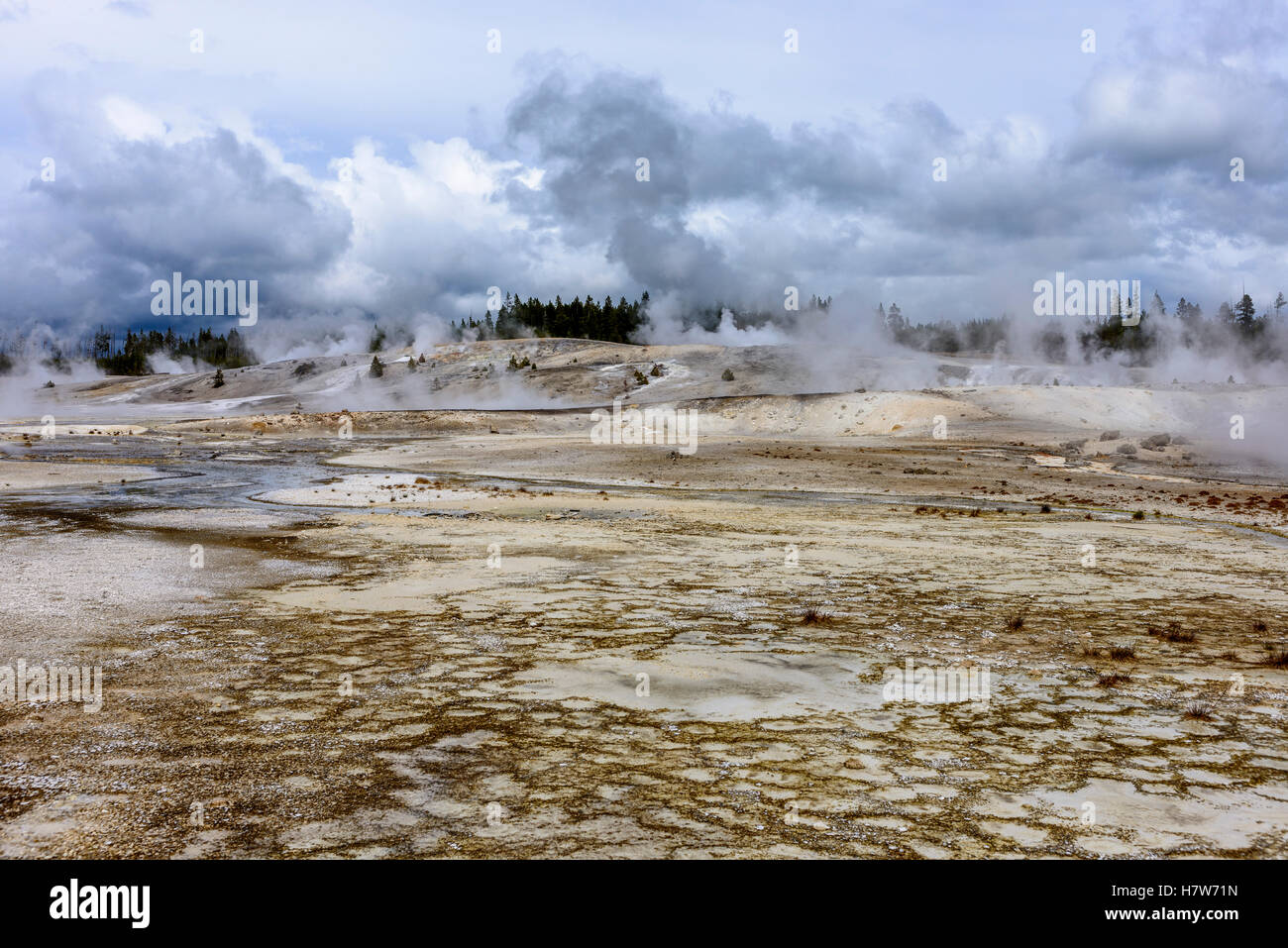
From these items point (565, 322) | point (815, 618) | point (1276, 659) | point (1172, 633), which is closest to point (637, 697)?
point (815, 618)

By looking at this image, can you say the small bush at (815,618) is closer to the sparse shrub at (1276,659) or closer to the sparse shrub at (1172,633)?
the sparse shrub at (1172,633)

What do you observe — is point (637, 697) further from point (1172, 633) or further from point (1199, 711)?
point (1172, 633)

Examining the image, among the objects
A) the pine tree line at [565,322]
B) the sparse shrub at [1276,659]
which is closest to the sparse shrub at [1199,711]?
the sparse shrub at [1276,659]

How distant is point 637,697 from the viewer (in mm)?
6645

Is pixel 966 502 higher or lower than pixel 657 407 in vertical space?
lower

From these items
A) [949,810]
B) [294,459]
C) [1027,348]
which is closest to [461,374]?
[294,459]

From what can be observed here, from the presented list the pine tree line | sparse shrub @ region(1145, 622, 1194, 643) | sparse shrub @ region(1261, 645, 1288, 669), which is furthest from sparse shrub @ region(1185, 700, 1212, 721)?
the pine tree line

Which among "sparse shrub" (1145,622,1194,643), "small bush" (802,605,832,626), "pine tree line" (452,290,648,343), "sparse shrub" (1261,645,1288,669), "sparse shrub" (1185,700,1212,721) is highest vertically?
"pine tree line" (452,290,648,343)

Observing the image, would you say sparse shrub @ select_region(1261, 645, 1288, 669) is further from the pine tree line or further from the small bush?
the pine tree line

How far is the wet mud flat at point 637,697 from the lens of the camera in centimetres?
447

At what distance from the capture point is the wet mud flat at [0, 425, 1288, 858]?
4473 millimetres

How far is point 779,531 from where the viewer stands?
17.0m

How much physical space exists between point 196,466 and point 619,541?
23558 millimetres
